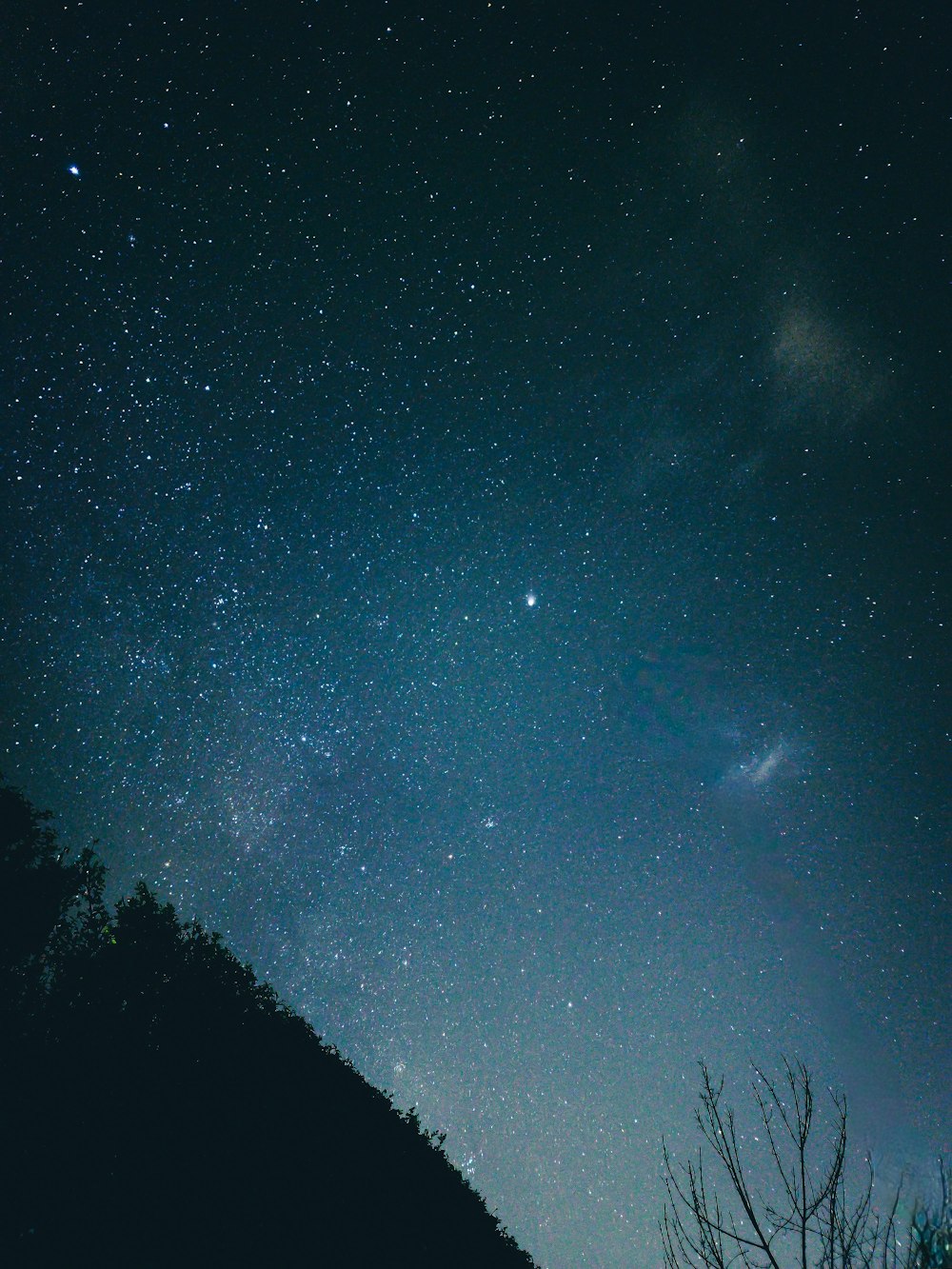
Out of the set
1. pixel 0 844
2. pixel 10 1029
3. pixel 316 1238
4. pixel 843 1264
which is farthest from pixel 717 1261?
pixel 0 844

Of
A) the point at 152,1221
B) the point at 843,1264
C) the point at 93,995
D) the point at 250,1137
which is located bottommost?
the point at 152,1221

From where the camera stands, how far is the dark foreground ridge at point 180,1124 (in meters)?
4.49

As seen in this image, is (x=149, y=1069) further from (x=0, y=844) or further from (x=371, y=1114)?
(x=0, y=844)

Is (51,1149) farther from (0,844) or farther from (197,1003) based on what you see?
(0,844)

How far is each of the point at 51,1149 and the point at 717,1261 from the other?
18.2ft

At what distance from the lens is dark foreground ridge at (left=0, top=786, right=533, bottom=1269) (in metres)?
4.49

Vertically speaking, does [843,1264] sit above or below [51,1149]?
above

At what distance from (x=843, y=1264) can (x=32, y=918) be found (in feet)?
30.0

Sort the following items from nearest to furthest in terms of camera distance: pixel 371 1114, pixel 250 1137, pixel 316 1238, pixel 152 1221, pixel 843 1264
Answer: pixel 843 1264 → pixel 152 1221 → pixel 316 1238 → pixel 250 1137 → pixel 371 1114

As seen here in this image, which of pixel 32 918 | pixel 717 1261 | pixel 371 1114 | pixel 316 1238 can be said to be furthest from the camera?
pixel 32 918

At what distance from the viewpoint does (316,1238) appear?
16.0ft

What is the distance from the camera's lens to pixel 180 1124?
509cm

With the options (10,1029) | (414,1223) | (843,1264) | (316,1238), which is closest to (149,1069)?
(10,1029)

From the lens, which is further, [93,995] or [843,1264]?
[93,995]
